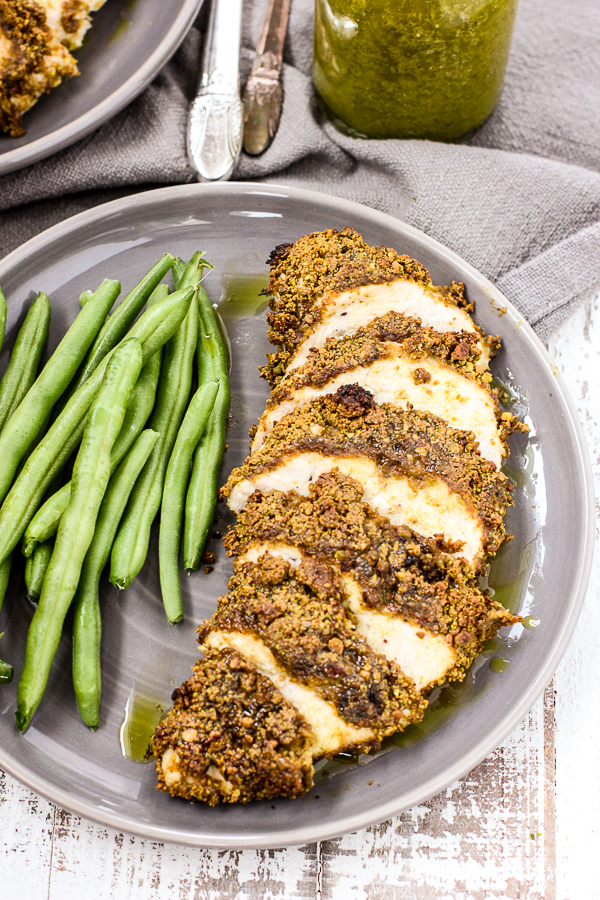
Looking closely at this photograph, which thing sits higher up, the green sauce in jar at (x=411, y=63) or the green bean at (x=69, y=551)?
the green sauce in jar at (x=411, y=63)

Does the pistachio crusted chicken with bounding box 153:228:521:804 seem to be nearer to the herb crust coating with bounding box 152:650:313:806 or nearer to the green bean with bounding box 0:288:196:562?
the herb crust coating with bounding box 152:650:313:806

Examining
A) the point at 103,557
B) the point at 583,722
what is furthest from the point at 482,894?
the point at 103,557

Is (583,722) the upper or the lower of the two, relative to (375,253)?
lower

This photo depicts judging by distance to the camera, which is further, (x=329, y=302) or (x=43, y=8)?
(x=43, y=8)

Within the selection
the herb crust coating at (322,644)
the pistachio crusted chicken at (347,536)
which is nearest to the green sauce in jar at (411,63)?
the pistachio crusted chicken at (347,536)

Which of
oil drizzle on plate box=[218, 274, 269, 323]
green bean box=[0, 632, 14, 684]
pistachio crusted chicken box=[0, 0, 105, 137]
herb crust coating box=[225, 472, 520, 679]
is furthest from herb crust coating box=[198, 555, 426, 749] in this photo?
pistachio crusted chicken box=[0, 0, 105, 137]

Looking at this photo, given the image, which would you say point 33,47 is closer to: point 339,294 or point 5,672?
point 339,294

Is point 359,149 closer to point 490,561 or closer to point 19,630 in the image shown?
point 490,561

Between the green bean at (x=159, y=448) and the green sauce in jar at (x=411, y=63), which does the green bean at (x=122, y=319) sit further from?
the green sauce in jar at (x=411, y=63)
